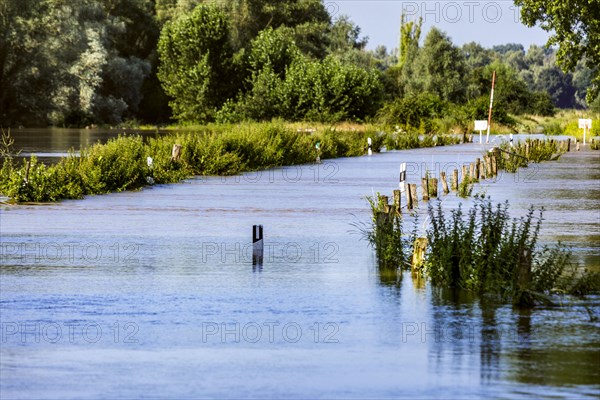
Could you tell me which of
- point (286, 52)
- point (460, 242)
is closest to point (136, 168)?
point (460, 242)

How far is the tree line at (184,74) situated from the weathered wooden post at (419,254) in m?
85.5

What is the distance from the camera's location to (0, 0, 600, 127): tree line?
112 meters

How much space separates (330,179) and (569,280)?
29.6m

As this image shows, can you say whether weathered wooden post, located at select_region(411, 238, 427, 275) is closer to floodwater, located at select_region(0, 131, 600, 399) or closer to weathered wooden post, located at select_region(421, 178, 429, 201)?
floodwater, located at select_region(0, 131, 600, 399)

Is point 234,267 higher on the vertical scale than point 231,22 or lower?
lower

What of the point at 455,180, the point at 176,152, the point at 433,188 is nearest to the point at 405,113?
the point at 176,152

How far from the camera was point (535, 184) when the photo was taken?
1700 inches

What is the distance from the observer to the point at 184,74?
408ft

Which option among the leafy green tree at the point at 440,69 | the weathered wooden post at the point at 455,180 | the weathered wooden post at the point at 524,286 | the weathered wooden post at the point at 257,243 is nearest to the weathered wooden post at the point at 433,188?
the weathered wooden post at the point at 455,180

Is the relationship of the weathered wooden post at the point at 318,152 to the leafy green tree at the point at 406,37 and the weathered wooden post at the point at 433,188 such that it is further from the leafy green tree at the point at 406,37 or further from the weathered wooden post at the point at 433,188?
the leafy green tree at the point at 406,37

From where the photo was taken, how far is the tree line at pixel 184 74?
11200cm

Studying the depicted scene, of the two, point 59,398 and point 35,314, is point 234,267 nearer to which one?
point 35,314

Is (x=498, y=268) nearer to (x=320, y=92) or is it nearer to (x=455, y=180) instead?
(x=455, y=180)

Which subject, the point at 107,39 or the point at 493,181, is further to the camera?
the point at 107,39
